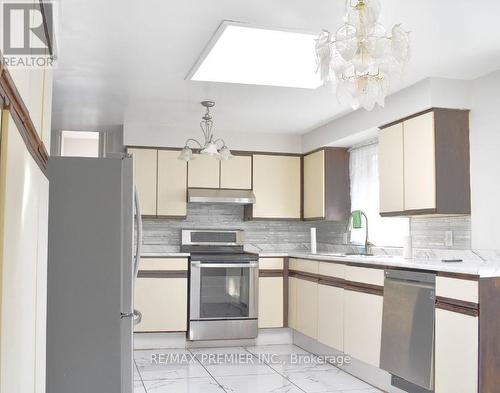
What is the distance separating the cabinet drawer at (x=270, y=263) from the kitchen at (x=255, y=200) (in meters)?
0.01

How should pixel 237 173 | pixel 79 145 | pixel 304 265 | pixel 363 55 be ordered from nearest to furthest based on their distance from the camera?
pixel 363 55 → pixel 304 265 → pixel 237 173 → pixel 79 145

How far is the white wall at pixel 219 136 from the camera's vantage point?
5941mm

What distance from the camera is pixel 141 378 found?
439 centimetres

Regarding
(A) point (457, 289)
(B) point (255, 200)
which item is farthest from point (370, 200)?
(A) point (457, 289)

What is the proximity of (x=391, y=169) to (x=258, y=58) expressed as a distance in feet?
5.32

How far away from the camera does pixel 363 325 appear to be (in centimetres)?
421

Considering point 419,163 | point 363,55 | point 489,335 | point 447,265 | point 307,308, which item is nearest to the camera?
point 363,55

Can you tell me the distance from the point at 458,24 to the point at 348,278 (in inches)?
85.8

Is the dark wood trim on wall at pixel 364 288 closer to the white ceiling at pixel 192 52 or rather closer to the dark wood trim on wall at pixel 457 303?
the dark wood trim on wall at pixel 457 303

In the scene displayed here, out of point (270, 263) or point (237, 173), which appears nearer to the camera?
point (270, 263)

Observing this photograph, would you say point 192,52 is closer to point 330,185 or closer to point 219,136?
point 219,136

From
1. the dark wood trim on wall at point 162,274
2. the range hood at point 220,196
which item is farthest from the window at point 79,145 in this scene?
the dark wood trim on wall at point 162,274

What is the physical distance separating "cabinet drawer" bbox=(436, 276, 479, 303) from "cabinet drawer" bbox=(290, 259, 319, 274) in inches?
73.2

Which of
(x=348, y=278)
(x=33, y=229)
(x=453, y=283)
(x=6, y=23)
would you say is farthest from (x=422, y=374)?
(x=6, y=23)
